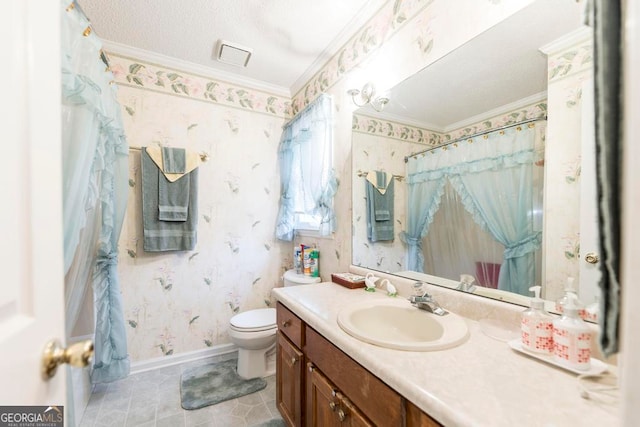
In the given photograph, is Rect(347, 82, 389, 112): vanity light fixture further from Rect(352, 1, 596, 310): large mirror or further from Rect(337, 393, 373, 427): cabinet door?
Rect(337, 393, 373, 427): cabinet door

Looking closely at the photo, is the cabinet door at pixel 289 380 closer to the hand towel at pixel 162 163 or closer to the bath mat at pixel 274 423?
the bath mat at pixel 274 423

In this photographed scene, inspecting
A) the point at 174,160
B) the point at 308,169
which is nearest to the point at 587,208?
the point at 308,169

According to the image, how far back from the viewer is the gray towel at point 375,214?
1521mm

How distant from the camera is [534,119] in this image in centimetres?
90

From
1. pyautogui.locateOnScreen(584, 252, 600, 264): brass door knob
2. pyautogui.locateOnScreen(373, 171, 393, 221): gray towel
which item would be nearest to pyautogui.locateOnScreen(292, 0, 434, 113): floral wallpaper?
pyautogui.locateOnScreen(373, 171, 393, 221): gray towel

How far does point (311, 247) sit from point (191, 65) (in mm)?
1778

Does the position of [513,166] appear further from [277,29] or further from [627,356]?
[277,29]

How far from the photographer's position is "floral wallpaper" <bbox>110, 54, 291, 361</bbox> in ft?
6.44

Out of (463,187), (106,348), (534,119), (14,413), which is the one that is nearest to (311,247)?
(463,187)

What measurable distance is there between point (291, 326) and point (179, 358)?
1.40 m

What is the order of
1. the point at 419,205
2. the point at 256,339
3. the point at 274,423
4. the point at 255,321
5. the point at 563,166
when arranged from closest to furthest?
the point at 563,166 → the point at 419,205 → the point at 274,423 → the point at 256,339 → the point at 255,321

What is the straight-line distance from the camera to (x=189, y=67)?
6.90ft

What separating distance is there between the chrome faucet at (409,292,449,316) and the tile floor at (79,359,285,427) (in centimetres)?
109

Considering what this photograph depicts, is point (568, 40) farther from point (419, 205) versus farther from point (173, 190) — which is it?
point (173, 190)
